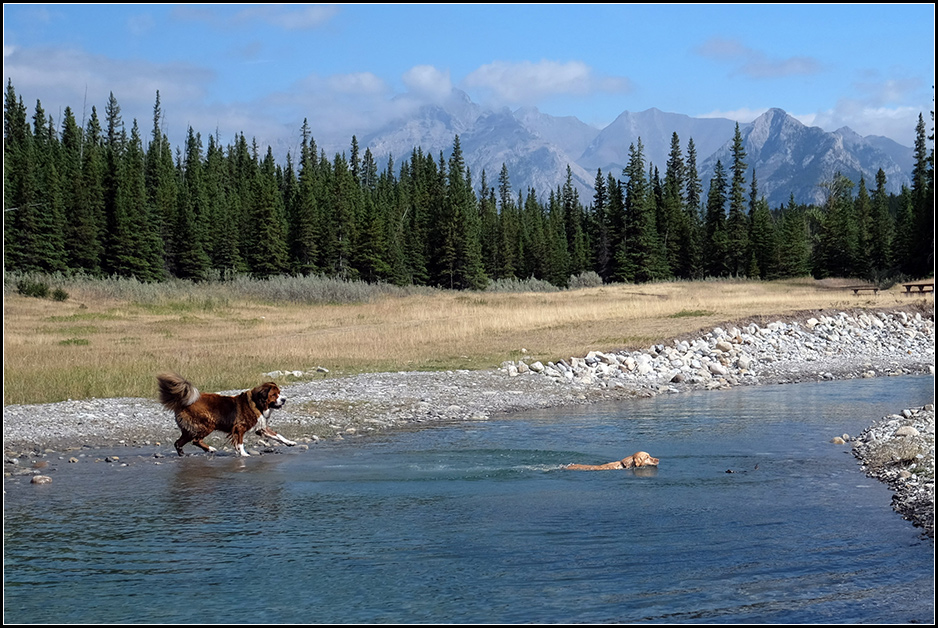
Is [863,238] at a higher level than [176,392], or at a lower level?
higher

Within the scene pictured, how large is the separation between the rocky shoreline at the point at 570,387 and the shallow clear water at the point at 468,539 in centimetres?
127

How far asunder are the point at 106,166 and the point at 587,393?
72.7 metres

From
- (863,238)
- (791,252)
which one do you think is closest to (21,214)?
(791,252)

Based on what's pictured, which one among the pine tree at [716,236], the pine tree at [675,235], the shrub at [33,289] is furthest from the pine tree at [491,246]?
the shrub at [33,289]

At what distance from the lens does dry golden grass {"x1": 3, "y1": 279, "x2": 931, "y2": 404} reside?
21.9 meters

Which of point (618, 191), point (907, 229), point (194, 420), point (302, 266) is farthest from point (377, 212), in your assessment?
point (194, 420)

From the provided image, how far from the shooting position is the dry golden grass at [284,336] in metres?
21.9

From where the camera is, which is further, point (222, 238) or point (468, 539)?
point (222, 238)

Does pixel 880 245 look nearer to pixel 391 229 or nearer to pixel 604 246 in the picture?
pixel 604 246

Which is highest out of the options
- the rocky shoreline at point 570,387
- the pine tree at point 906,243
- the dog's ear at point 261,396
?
the pine tree at point 906,243

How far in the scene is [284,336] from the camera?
111ft

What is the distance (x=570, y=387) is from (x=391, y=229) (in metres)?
73.6

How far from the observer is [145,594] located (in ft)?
25.2

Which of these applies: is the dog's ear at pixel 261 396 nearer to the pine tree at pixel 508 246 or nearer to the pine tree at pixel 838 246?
the pine tree at pixel 838 246
